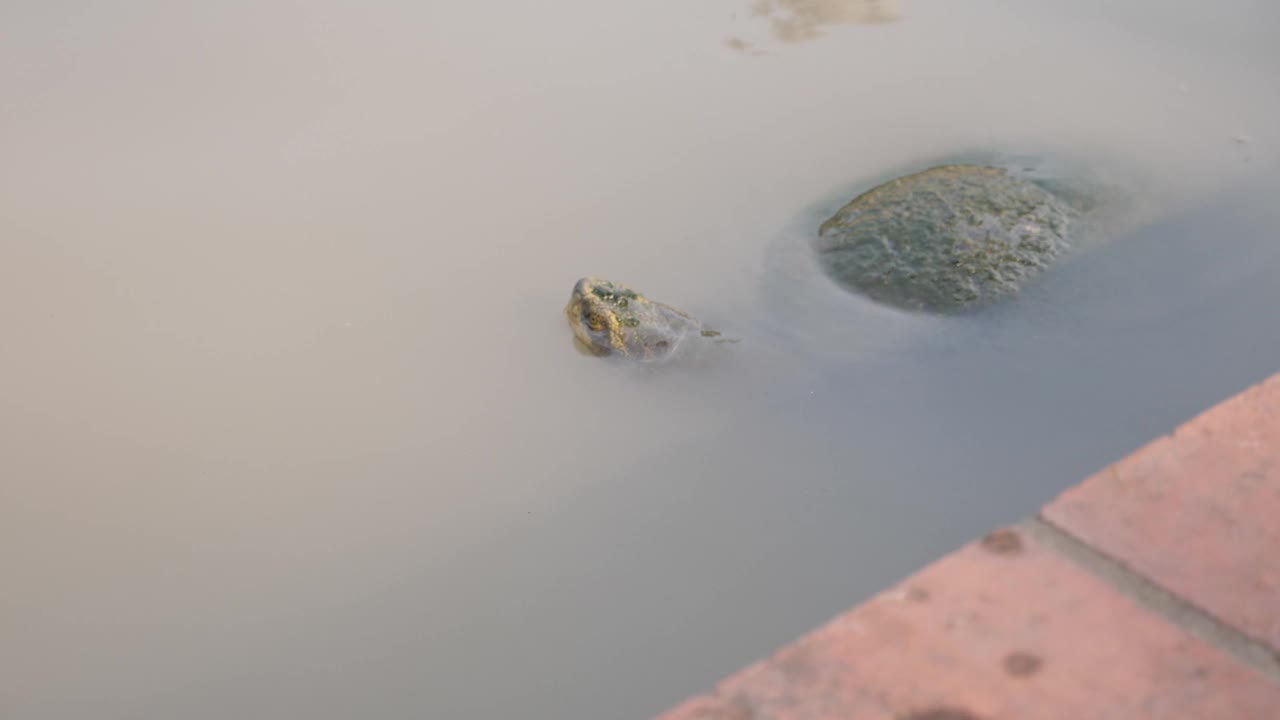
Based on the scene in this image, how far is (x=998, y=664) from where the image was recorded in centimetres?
105

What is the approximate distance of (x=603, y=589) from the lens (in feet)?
6.83

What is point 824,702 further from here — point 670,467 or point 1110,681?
point 670,467

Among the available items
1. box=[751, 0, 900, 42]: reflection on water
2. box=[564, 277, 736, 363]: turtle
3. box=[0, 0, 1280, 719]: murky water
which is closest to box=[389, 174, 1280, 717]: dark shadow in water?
box=[0, 0, 1280, 719]: murky water

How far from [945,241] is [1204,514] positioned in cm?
181

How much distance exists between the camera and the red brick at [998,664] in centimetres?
102

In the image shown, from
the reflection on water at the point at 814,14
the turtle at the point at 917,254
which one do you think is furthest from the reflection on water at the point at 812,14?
the turtle at the point at 917,254

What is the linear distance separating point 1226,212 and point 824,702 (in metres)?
2.78

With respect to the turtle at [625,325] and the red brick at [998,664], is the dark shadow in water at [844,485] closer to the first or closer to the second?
the turtle at [625,325]

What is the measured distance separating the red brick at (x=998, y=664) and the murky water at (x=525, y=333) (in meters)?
0.82

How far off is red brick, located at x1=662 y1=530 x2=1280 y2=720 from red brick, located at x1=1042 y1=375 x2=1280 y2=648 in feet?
0.21

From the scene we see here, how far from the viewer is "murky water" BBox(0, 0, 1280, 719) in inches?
81.0

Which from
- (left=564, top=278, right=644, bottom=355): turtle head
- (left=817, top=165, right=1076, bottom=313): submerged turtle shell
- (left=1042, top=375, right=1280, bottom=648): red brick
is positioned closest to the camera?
(left=1042, top=375, right=1280, bottom=648): red brick

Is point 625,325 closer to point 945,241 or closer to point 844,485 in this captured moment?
point 844,485

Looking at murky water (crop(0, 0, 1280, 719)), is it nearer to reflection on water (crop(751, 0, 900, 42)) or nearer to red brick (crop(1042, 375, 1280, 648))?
reflection on water (crop(751, 0, 900, 42))
